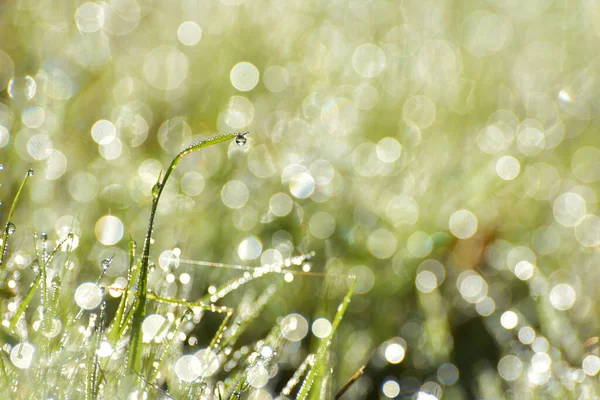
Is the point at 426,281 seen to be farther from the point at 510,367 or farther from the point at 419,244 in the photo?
the point at 510,367

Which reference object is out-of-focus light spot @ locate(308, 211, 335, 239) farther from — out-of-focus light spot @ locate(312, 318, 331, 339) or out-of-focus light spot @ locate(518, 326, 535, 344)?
out-of-focus light spot @ locate(518, 326, 535, 344)

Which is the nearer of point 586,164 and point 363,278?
point 363,278

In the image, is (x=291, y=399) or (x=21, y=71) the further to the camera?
(x=21, y=71)

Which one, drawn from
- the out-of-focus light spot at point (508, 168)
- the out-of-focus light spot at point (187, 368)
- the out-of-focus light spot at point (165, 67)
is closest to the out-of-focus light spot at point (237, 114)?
the out-of-focus light spot at point (165, 67)

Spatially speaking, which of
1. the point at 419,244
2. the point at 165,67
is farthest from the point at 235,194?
the point at 165,67

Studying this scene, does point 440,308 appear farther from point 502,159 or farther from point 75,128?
point 75,128

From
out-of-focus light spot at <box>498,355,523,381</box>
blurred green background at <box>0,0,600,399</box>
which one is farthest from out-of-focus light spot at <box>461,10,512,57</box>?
out-of-focus light spot at <box>498,355,523,381</box>

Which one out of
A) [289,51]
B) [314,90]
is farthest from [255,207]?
[289,51]
